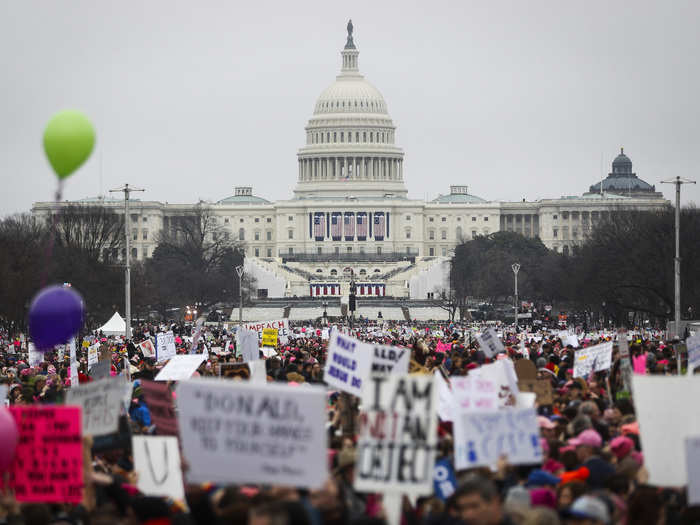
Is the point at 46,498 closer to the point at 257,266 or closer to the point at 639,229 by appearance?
the point at 639,229

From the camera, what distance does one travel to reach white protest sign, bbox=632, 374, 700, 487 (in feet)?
39.3

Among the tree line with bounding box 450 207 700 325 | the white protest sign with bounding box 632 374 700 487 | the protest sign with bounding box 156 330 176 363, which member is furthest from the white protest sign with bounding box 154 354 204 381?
the tree line with bounding box 450 207 700 325

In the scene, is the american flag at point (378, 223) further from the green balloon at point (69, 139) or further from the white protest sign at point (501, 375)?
the green balloon at point (69, 139)

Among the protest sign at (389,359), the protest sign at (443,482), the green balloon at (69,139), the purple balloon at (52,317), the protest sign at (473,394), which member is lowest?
the protest sign at (443,482)

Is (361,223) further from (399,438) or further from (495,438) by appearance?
(399,438)

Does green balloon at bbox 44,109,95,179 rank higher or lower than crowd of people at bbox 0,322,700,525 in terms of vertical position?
higher

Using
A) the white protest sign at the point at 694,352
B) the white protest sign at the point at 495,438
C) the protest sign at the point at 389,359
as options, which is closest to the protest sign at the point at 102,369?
the protest sign at the point at 389,359

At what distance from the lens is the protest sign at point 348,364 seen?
16.8 meters

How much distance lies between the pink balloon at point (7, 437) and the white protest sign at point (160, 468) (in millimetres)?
1433

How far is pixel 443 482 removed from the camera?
43.2ft

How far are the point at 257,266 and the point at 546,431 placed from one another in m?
140

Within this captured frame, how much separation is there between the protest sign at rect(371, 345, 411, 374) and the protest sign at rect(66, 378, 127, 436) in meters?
3.76

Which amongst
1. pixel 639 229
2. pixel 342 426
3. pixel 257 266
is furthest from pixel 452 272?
pixel 342 426

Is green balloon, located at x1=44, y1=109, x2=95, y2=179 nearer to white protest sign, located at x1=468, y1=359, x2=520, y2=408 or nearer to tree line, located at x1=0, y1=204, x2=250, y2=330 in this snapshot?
white protest sign, located at x1=468, y1=359, x2=520, y2=408
